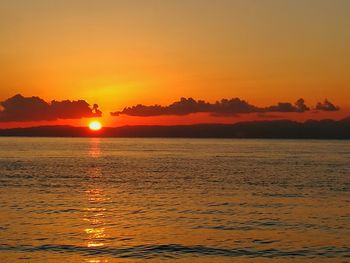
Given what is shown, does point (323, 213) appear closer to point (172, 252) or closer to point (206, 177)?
point (172, 252)

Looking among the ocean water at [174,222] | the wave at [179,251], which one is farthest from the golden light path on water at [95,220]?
the wave at [179,251]

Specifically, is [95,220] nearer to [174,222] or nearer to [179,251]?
[174,222]

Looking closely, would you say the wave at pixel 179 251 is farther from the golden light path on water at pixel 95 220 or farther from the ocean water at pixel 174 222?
the golden light path on water at pixel 95 220

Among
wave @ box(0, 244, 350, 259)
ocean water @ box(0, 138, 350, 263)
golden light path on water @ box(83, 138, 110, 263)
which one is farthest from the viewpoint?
golden light path on water @ box(83, 138, 110, 263)

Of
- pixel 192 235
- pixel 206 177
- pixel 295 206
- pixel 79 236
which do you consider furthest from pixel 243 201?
pixel 206 177

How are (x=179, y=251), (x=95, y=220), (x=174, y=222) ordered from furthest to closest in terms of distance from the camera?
(x=95, y=220) < (x=174, y=222) < (x=179, y=251)

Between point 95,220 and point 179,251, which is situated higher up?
point 95,220

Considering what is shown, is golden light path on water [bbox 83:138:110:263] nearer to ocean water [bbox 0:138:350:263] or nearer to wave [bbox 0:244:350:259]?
ocean water [bbox 0:138:350:263]

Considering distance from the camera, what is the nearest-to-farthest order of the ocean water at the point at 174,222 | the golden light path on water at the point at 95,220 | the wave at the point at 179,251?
the wave at the point at 179,251
the ocean water at the point at 174,222
the golden light path on water at the point at 95,220

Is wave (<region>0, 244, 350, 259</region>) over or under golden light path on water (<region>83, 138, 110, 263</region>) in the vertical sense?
under

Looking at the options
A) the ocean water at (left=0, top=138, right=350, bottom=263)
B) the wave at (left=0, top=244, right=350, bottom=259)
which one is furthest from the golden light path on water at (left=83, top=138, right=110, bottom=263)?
the wave at (left=0, top=244, right=350, bottom=259)

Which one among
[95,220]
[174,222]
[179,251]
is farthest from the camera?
[95,220]

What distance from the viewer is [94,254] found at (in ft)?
105

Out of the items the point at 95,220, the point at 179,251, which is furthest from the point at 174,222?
the point at 179,251
